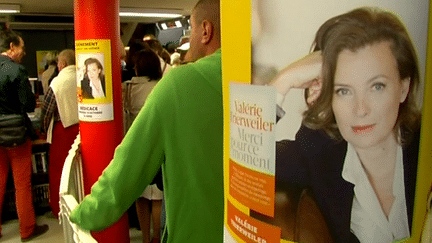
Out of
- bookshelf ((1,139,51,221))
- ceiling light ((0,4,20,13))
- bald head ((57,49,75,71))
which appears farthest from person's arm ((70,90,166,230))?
ceiling light ((0,4,20,13))

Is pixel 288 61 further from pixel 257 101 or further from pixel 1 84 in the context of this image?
pixel 1 84

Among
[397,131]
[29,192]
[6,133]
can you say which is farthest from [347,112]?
[29,192]

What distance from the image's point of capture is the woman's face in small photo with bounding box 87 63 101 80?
3381 mm

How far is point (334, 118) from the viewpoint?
754 mm

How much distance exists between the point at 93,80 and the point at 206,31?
2.25 m

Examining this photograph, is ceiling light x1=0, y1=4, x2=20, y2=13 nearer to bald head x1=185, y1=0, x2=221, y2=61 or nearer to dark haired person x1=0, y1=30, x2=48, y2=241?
dark haired person x1=0, y1=30, x2=48, y2=241

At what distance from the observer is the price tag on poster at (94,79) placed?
337 centimetres

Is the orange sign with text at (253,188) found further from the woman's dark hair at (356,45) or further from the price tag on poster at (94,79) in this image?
the price tag on poster at (94,79)

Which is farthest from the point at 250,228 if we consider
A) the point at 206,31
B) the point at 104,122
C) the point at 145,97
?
the point at 145,97

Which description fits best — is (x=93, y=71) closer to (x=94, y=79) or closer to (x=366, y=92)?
(x=94, y=79)

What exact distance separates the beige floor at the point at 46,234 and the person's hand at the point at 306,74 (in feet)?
12.7

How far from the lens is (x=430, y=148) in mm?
833

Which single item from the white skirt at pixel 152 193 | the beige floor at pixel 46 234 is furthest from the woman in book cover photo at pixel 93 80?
the beige floor at pixel 46 234

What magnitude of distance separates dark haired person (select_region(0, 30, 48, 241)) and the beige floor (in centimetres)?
13
